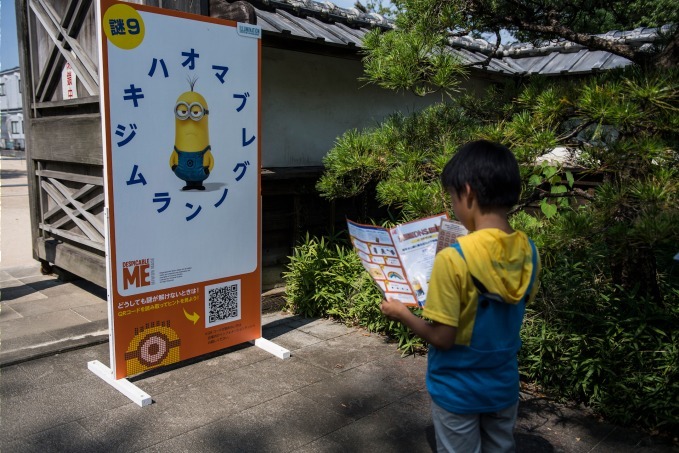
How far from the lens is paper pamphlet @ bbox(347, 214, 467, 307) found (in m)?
2.22

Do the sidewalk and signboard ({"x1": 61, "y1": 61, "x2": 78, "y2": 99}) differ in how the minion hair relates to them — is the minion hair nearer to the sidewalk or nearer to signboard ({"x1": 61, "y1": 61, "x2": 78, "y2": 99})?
the sidewalk

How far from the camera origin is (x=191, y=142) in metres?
3.95

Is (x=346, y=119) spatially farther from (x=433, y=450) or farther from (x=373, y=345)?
(x=433, y=450)

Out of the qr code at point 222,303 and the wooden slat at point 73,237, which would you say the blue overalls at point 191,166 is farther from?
the wooden slat at point 73,237

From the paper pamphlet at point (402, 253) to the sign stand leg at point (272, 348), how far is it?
2.47 meters

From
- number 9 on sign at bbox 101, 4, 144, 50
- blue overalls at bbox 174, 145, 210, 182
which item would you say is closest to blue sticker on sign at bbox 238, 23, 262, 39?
number 9 on sign at bbox 101, 4, 144, 50

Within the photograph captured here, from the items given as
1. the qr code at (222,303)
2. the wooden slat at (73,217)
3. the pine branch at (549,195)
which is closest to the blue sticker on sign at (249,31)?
the qr code at (222,303)

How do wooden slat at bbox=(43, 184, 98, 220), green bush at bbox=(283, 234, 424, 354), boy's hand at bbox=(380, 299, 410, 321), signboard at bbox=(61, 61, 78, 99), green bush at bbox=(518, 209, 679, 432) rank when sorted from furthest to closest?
signboard at bbox=(61, 61, 78, 99), wooden slat at bbox=(43, 184, 98, 220), green bush at bbox=(283, 234, 424, 354), green bush at bbox=(518, 209, 679, 432), boy's hand at bbox=(380, 299, 410, 321)

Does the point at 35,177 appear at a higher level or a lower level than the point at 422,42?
lower

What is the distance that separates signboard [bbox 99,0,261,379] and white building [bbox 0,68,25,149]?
31.8m

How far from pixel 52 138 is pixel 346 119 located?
339 centimetres

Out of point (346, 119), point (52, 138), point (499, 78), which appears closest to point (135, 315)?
point (52, 138)

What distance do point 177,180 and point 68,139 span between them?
2.55m

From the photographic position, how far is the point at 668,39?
11.0 feet
